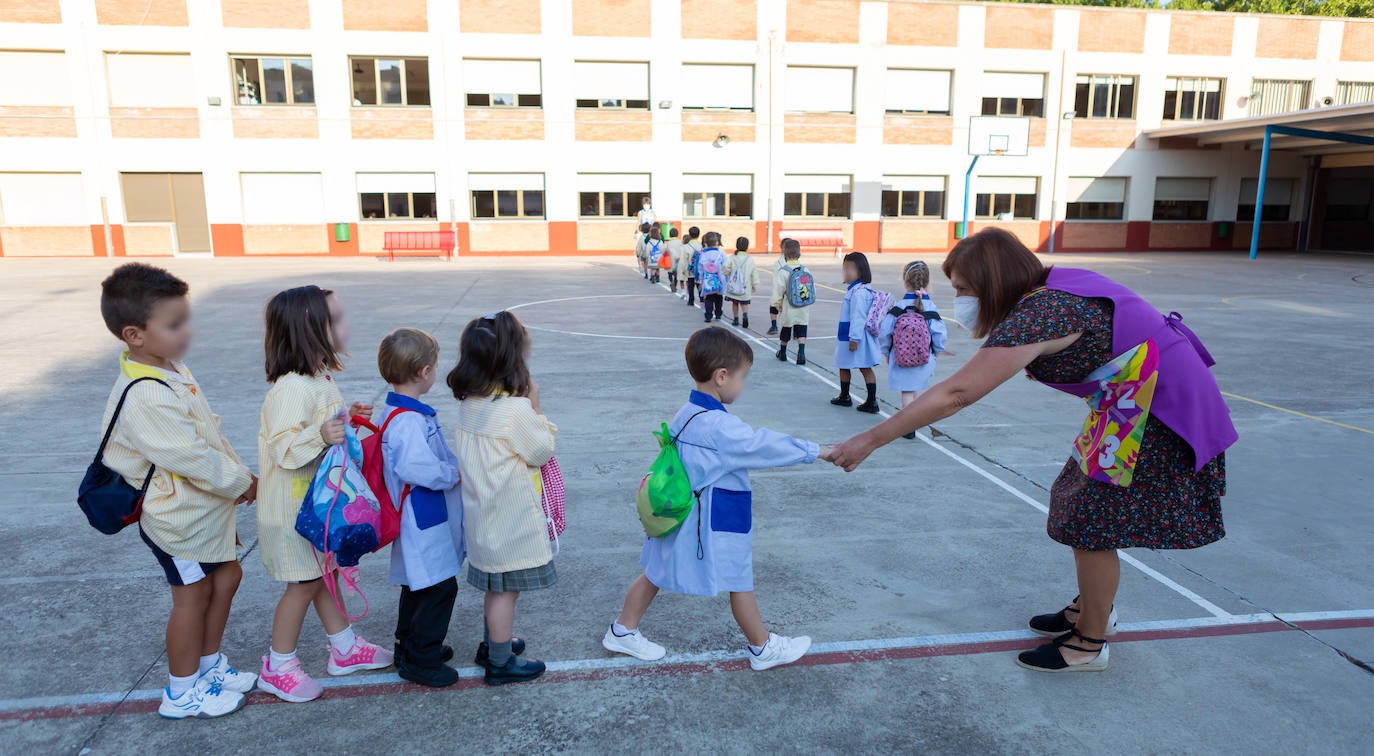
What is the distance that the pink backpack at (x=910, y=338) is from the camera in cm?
665

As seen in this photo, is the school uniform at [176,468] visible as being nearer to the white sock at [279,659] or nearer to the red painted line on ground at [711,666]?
the white sock at [279,659]

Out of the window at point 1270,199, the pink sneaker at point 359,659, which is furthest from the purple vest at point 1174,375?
the window at point 1270,199

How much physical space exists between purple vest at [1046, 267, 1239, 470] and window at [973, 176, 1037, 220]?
103 feet

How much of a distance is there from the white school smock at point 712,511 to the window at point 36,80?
32.0 metres

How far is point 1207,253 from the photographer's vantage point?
1287 inches

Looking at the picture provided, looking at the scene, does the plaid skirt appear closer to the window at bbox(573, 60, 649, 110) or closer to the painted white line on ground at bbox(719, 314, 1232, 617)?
the painted white line on ground at bbox(719, 314, 1232, 617)

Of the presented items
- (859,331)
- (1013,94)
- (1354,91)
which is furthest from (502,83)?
(1354,91)

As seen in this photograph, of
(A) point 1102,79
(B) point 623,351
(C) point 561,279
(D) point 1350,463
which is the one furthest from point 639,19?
(D) point 1350,463

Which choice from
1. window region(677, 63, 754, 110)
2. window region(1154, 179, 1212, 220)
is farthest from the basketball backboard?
window region(677, 63, 754, 110)

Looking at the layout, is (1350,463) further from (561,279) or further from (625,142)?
(625,142)

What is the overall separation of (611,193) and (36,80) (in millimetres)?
18182

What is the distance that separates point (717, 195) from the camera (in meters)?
31.0

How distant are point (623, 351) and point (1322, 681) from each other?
7925 mm

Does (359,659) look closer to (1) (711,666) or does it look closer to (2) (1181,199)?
(1) (711,666)
